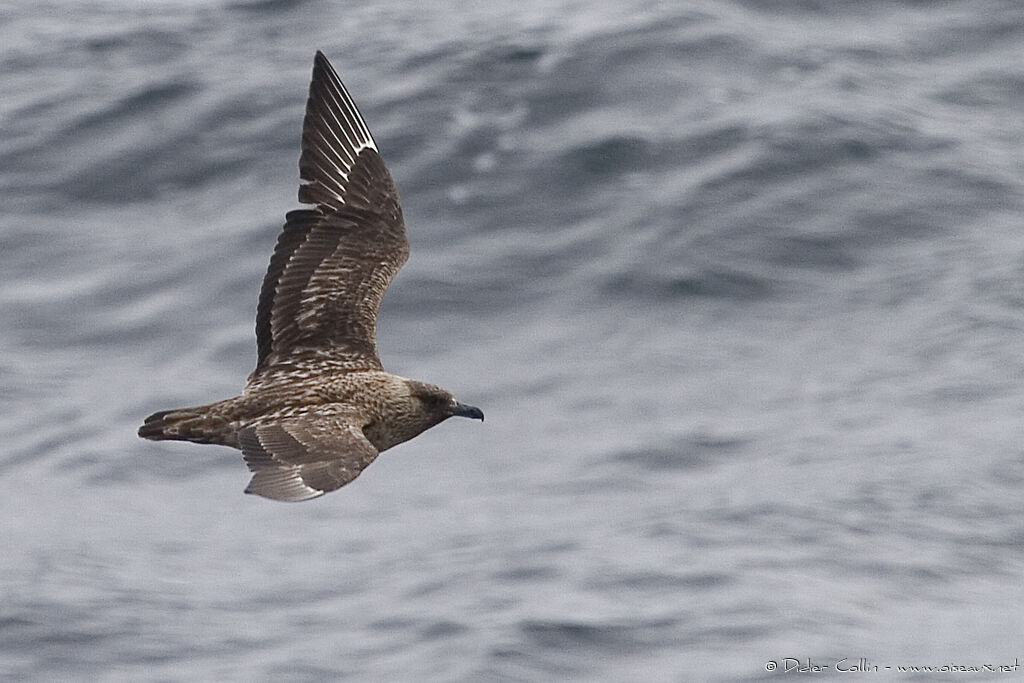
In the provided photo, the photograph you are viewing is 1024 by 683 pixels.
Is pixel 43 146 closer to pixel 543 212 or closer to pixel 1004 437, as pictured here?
pixel 543 212

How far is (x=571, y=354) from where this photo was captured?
1605 centimetres

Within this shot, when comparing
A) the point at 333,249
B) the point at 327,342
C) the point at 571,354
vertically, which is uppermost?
the point at 571,354

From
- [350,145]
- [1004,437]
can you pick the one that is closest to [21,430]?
[350,145]

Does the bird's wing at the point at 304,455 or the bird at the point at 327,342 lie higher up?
the bird at the point at 327,342

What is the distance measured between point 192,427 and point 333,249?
1687 mm

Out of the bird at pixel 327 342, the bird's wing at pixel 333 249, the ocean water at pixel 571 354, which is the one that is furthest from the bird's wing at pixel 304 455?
the ocean water at pixel 571 354

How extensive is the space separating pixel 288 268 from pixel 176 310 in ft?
17.4

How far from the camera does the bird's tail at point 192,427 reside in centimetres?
1012

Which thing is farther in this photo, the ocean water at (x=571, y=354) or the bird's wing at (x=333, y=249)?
the ocean water at (x=571, y=354)

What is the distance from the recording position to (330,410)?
10.1m

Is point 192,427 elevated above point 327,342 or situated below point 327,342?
below

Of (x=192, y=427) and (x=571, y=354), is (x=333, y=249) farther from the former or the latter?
(x=571, y=354)

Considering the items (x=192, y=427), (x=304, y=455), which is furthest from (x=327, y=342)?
(x=304, y=455)

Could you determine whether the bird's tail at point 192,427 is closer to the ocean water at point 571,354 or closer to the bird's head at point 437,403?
the bird's head at point 437,403
